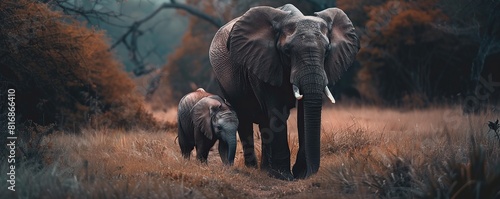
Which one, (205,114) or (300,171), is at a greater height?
(205,114)

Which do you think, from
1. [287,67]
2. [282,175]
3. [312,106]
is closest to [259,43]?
[287,67]

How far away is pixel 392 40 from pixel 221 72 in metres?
9.59

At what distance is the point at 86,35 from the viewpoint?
13.1m

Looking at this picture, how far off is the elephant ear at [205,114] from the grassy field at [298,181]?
0.49 metres

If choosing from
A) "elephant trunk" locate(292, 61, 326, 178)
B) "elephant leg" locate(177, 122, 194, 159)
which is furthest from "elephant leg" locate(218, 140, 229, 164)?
"elephant trunk" locate(292, 61, 326, 178)

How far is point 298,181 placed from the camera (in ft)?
27.3

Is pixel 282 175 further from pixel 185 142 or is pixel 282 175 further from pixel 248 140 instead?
pixel 185 142

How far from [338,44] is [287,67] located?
681 millimetres

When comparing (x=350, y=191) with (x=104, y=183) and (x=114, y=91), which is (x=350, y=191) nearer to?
(x=104, y=183)

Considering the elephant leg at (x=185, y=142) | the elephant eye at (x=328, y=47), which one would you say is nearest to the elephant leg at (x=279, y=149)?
the elephant eye at (x=328, y=47)

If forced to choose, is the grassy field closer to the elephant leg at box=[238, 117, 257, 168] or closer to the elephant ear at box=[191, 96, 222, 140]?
the elephant leg at box=[238, 117, 257, 168]

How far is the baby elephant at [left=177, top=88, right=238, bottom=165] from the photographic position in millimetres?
9266

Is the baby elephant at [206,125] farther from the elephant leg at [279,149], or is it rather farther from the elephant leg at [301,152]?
the elephant leg at [301,152]

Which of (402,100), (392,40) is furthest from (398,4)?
(402,100)
